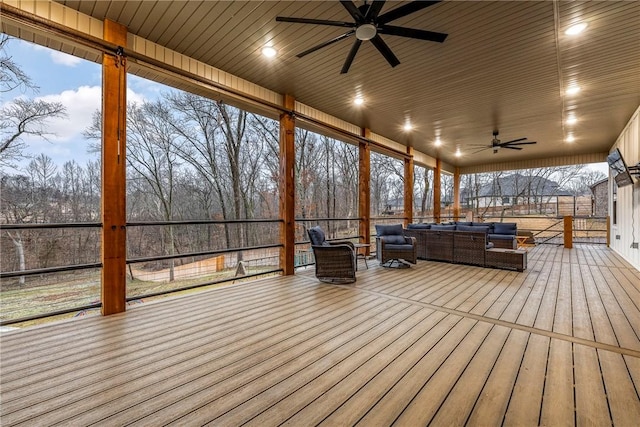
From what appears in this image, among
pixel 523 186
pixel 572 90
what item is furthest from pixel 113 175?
pixel 523 186

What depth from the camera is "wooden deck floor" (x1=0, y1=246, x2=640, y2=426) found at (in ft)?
5.13

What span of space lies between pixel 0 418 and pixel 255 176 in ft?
29.2

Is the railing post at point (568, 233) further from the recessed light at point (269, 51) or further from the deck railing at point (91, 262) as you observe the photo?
the recessed light at point (269, 51)

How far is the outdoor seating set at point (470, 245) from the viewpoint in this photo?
558 cm

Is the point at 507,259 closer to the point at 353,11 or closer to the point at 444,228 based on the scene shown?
the point at 444,228

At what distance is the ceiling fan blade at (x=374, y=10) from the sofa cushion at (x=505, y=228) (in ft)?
22.0

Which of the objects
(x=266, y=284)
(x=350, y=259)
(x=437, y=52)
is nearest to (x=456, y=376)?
(x=350, y=259)

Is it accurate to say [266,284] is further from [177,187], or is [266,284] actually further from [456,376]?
[177,187]

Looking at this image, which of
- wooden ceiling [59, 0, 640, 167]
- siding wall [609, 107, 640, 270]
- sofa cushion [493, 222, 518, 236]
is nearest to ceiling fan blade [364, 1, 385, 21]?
wooden ceiling [59, 0, 640, 167]

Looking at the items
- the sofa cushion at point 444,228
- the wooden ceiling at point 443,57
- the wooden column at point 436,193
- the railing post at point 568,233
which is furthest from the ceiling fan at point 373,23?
the railing post at point 568,233

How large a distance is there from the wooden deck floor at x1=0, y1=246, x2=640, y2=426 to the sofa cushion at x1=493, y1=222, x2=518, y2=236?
12.0ft

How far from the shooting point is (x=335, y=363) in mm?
2084

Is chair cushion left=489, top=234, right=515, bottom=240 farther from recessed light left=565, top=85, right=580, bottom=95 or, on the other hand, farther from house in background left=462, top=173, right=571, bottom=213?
house in background left=462, top=173, right=571, bottom=213

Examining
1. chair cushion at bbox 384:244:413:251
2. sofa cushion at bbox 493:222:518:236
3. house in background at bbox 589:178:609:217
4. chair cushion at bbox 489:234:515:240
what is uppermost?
house in background at bbox 589:178:609:217
